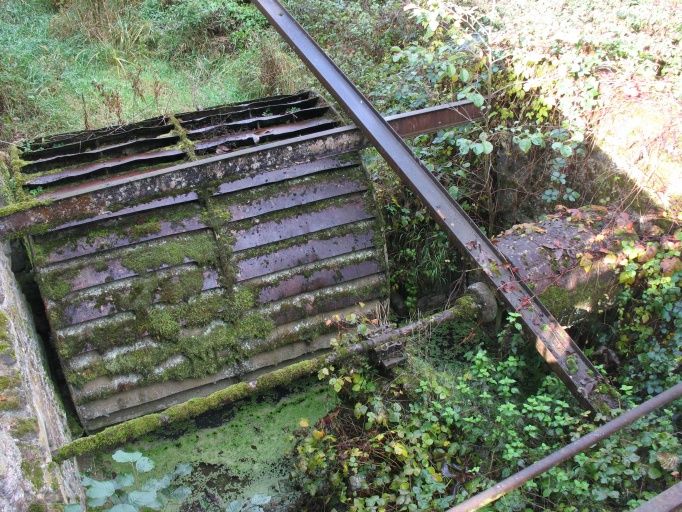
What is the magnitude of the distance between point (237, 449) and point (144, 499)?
175cm

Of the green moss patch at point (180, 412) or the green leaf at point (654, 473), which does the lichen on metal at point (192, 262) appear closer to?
the green moss patch at point (180, 412)

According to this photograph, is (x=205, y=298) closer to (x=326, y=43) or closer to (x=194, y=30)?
Result: (x=326, y=43)

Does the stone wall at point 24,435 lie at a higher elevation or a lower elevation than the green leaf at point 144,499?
higher

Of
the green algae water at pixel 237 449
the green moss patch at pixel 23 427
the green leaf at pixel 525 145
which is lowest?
the green algae water at pixel 237 449

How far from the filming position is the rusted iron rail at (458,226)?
301 cm

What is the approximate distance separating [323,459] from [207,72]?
6.45m

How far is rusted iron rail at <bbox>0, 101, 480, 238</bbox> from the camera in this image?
3414 millimetres

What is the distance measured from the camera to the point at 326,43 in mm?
7988

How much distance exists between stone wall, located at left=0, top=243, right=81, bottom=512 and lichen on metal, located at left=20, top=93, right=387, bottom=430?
65cm

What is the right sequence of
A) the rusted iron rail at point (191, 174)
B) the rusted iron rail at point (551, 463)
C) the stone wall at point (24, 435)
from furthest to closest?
the rusted iron rail at point (191, 174), the stone wall at point (24, 435), the rusted iron rail at point (551, 463)

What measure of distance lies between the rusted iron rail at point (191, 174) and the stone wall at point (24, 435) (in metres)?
0.50

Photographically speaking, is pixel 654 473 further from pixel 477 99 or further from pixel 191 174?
pixel 191 174

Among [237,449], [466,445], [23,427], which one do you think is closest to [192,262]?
[237,449]

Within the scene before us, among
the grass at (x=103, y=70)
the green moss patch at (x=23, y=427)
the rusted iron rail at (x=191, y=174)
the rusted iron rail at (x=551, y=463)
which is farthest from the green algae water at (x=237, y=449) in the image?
the grass at (x=103, y=70)
